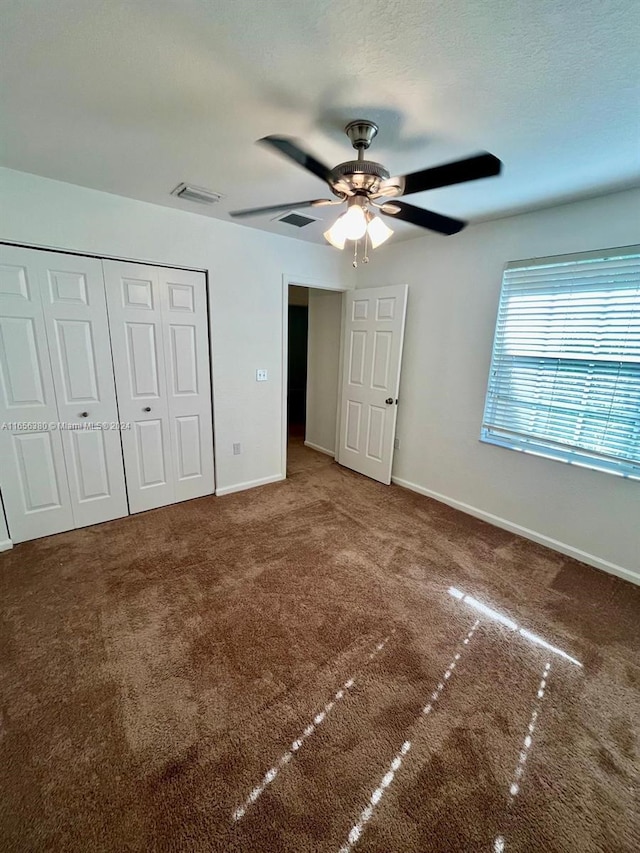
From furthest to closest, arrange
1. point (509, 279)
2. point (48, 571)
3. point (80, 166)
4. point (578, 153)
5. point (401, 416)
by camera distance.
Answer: point (401, 416) → point (509, 279) → point (48, 571) → point (80, 166) → point (578, 153)

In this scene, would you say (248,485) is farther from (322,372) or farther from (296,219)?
(296,219)

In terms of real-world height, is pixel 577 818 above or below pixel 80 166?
below

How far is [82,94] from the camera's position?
1.40 meters

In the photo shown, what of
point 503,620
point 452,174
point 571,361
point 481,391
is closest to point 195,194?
point 452,174

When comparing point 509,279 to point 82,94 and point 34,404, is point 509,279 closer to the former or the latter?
point 82,94

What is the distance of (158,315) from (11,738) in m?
2.52

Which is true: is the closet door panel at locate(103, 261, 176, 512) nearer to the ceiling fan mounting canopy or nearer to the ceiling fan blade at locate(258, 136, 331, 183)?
the ceiling fan mounting canopy

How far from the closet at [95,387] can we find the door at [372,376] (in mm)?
1596

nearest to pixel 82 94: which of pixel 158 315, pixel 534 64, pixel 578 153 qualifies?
pixel 158 315

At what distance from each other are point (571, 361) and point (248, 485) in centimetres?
291

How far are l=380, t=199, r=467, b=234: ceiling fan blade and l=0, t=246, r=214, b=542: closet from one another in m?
1.83

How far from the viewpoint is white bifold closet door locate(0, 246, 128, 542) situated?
225 centimetres

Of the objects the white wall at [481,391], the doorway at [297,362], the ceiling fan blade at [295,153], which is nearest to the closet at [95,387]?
the ceiling fan blade at [295,153]

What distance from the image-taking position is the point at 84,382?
2527mm
